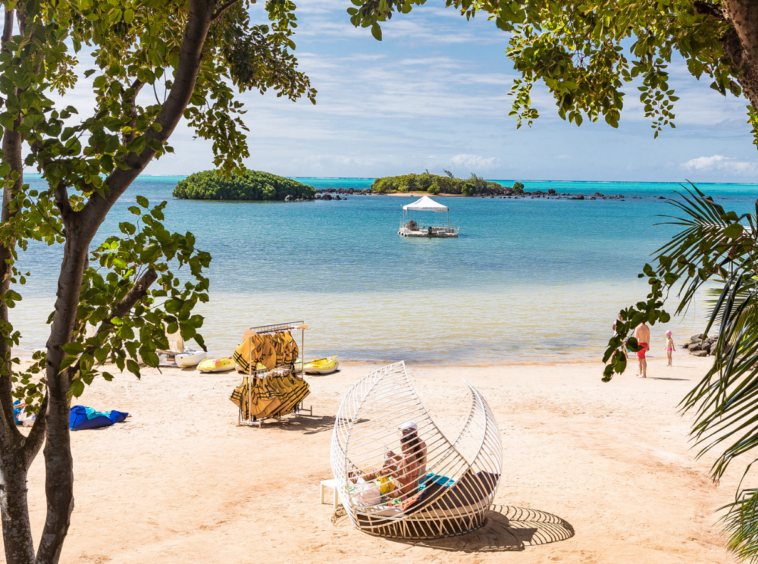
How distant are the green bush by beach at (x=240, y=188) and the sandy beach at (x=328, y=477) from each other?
391 ft

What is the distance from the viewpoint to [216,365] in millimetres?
14328

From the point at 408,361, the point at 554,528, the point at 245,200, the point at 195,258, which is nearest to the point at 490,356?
the point at 408,361

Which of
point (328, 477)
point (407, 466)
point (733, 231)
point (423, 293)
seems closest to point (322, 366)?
point (328, 477)

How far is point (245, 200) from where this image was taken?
13175cm

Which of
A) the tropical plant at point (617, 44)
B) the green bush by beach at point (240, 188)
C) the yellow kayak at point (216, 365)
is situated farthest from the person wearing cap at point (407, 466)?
the green bush by beach at point (240, 188)

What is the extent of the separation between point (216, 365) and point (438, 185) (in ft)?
479

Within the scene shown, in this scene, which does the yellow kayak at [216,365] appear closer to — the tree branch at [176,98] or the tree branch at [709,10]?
the tree branch at [176,98]

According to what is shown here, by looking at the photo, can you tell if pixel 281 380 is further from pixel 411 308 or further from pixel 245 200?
pixel 245 200

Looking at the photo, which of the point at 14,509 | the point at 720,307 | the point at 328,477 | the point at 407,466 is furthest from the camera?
the point at 328,477

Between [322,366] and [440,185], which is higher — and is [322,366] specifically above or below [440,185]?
below

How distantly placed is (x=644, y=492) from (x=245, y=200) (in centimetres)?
Answer: 13011

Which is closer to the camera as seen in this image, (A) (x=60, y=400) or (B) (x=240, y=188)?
(A) (x=60, y=400)

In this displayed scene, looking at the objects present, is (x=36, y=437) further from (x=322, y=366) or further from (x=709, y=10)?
(x=322, y=366)

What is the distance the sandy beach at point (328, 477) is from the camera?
238 inches
